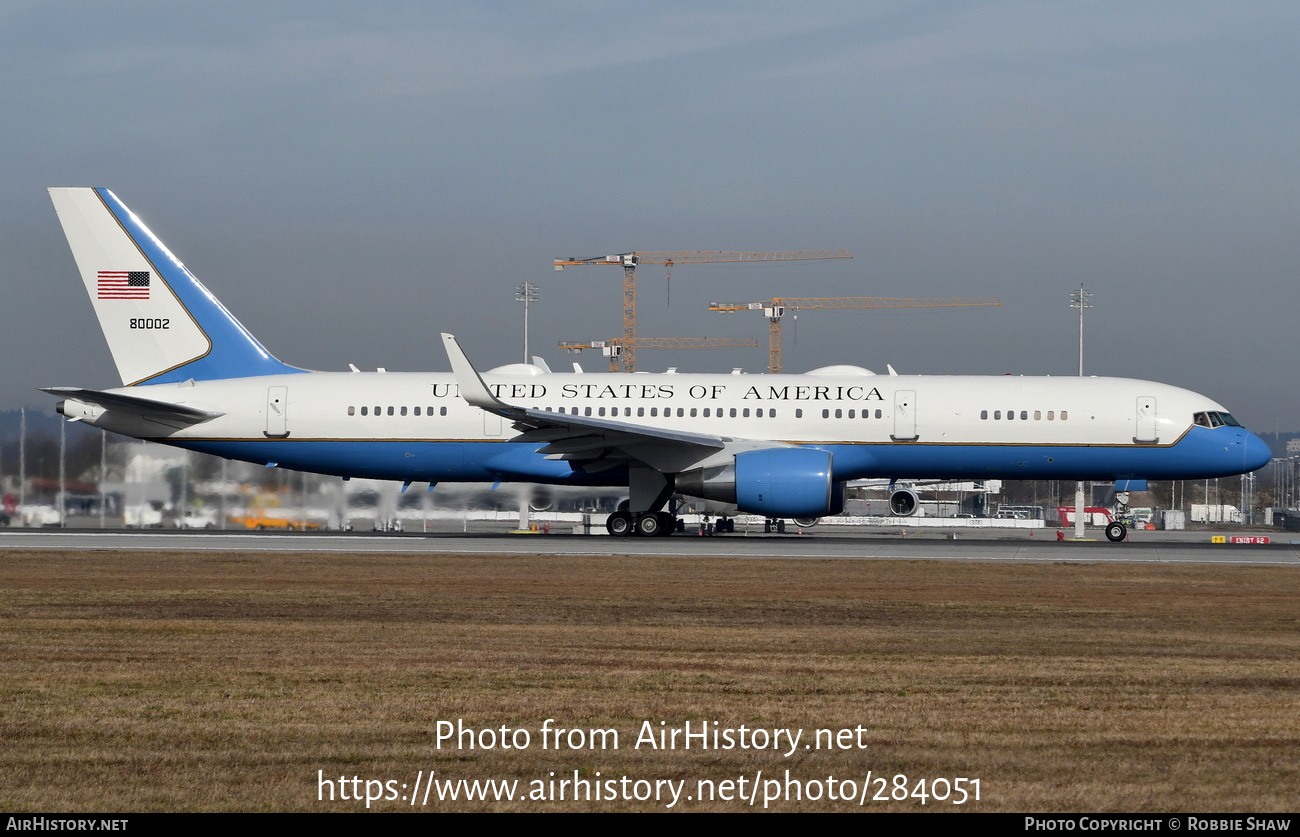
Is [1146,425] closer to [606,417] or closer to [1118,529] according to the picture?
[1118,529]

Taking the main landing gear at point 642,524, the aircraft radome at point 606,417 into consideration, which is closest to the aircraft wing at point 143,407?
the aircraft radome at point 606,417

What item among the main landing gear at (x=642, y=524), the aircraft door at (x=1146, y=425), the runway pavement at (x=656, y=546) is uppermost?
the aircraft door at (x=1146, y=425)

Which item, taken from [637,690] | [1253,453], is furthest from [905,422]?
[637,690]

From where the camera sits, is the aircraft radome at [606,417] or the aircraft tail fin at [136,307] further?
the aircraft tail fin at [136,307]

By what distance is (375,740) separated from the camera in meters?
7.77

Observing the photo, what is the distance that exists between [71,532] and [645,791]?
1061 inches

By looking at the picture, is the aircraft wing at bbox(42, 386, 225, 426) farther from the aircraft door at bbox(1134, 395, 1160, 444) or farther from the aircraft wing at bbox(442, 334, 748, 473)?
the aircraft door at bbox(1134, 395, 1160, 444)

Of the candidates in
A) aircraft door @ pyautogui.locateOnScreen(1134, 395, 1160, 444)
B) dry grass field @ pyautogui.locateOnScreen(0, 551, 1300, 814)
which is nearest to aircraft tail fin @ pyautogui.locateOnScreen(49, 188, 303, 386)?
dry grass field @ pyautogui.locateOnScreen(0, 551, 1300, 814)

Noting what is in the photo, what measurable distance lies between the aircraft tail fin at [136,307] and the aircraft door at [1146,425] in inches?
809

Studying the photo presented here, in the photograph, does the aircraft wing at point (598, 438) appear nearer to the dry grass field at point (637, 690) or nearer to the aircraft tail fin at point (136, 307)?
the aircraft tail fin at point (136, 307)

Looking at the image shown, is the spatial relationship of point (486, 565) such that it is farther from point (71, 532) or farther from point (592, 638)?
point (71, 532)

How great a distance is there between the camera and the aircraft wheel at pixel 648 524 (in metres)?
30.0

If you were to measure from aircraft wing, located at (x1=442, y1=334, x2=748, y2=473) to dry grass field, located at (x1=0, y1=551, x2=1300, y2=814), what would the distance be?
935 centimetres
